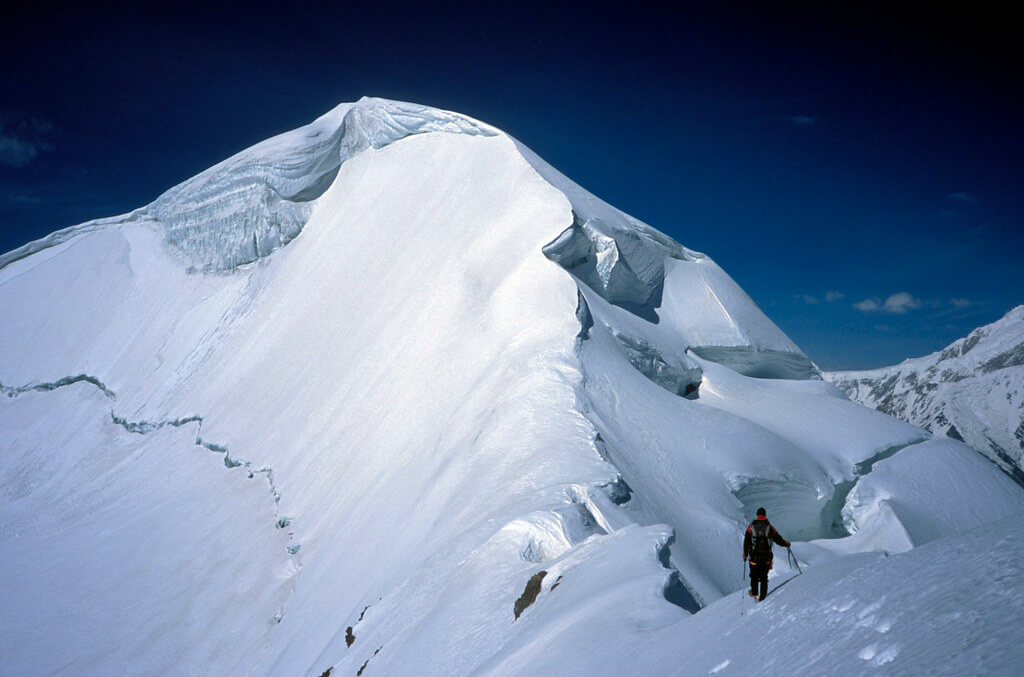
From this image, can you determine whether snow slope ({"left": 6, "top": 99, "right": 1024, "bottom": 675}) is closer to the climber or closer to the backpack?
the climber

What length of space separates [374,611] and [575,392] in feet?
→ 15.9

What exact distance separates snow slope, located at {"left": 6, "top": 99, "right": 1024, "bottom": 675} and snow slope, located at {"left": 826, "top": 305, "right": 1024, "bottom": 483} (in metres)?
72.6

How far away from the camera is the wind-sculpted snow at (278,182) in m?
26.8

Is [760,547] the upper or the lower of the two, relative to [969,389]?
upper

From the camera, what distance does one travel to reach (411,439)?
46.6 ft

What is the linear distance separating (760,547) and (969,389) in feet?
450

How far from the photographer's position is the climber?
486 centimetres

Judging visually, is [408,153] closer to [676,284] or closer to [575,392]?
[676,284]

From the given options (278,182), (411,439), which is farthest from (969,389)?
(411,439)

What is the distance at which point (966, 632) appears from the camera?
10.5 ft

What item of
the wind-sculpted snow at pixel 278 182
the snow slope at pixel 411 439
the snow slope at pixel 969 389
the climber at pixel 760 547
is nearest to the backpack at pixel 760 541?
the climber at pixel 760 547

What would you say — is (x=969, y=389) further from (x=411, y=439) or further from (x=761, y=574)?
(x=761, y=574)

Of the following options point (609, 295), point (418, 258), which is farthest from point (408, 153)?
point (609, 295)

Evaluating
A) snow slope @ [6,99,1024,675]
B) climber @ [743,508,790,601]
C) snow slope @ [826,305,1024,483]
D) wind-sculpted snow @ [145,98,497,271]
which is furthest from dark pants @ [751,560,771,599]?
snow slope @ [826,305,1024,483]
